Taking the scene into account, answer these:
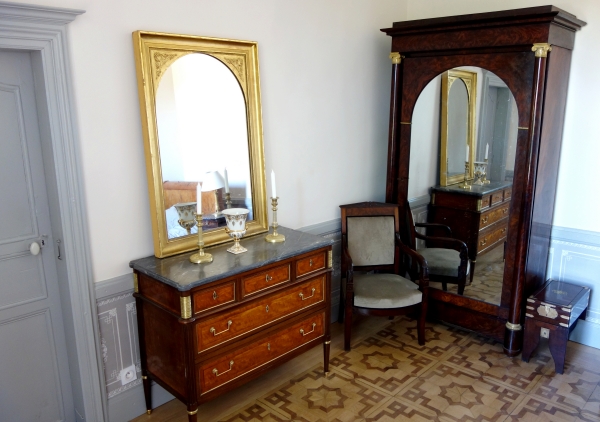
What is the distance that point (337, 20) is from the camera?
2803mm

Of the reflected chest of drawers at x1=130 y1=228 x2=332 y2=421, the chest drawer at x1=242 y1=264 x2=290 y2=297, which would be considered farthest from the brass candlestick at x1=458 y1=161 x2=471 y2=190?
the chest drawer at x1=242 y1=264 x2=290 y2=297

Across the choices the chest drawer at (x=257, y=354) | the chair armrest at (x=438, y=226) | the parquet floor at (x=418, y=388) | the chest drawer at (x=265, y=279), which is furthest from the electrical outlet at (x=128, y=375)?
the chair armrest at (x=438, y=226)

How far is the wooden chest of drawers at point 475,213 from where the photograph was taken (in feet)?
8.58

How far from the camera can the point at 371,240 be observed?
9.50 ft

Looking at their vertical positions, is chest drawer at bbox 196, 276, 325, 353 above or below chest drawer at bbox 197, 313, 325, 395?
above

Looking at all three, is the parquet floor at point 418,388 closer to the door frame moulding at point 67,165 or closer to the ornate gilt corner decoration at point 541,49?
the door frame moulding at point 67,165

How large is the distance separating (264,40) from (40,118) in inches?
44.5

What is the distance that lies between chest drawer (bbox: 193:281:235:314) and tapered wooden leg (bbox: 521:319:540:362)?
5.41 ft

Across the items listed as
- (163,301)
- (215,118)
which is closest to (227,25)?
(215,118)

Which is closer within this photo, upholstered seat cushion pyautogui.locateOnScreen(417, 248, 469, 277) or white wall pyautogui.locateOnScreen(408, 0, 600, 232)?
white wall pyautogui.locateOnScreen(408, 0, 600, 232)

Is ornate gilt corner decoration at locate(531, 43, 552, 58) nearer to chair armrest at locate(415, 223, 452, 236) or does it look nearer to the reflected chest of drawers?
chair armrest at locate(415, 223, 452, 236)

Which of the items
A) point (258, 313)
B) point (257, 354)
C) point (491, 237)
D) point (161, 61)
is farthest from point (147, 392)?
point (491, 237)

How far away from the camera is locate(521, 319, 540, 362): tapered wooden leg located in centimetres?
254

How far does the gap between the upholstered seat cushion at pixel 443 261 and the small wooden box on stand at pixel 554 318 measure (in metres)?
0.46
